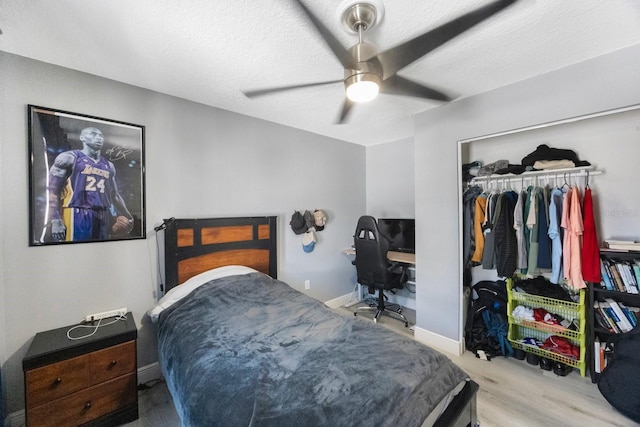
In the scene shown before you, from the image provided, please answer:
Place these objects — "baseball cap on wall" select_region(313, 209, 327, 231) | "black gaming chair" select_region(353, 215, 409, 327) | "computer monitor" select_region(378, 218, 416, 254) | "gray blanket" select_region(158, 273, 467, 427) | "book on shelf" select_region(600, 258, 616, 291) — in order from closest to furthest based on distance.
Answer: "gray blanket" select_region(158, 273, 467, 427) < "book on shelf" select_region(600, 258, 616, 291) < "black gaming chair" select_region(353, 215, 409, 327) < "baseball cap on wall" select_region(313, 209, 327, 231) < "computer monitor" select_region(378, 218, 416, 254)

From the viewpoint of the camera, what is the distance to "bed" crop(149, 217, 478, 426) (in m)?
0.99

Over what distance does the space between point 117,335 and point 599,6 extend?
3.42 m

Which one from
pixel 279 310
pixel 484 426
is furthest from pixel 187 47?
pixel 484 426

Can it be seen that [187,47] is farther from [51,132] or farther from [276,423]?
[276,423]

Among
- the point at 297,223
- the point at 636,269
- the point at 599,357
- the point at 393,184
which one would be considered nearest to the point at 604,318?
the point at 599,357

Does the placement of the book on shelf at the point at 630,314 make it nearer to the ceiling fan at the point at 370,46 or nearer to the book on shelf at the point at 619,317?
the book on shelf at the point at 619,317

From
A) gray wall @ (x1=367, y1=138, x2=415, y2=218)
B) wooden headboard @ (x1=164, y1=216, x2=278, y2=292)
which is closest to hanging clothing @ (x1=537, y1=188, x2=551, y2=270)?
gray wall @ (x1=367, y1=138, x2=415, y2=218)

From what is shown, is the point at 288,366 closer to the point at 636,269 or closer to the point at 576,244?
the point at 576,244

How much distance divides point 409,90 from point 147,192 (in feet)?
7.57

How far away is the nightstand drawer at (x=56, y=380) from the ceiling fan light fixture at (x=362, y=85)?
7.45ft

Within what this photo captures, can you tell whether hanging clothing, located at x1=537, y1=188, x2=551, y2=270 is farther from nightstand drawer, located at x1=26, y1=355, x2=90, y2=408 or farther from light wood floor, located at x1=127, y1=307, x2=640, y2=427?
nightstand drawer, located at x1=26, y1=355, x2=90, y2=408

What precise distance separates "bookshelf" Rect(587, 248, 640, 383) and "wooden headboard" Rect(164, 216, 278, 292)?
284 centimetres

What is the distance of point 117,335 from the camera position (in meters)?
1.67

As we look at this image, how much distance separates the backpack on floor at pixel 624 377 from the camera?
161 centimetres
